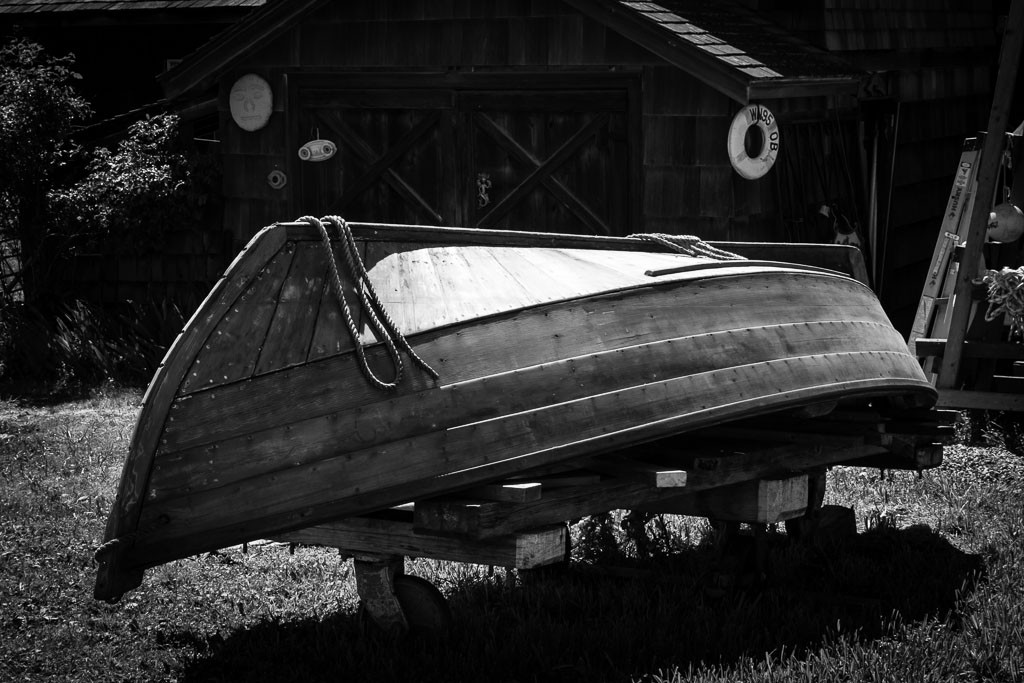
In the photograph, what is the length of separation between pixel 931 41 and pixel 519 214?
488cm

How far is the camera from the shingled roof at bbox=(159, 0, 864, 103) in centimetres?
907

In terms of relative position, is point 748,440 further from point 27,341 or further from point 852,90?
point 27,341

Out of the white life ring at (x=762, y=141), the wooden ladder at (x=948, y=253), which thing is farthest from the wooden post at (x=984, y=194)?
the white life ring at (x=762, y=141)

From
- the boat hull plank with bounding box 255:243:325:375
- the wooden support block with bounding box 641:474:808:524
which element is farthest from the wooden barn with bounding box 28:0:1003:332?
the boat hull plank with bounding box 255:243:325:375

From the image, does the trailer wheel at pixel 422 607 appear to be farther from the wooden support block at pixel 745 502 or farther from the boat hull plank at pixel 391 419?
the wooden support block at pixel 745 502

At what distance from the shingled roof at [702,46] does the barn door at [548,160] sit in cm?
70

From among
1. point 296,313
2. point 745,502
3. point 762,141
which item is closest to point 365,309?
point 296,313

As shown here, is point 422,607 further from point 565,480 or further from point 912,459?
point 912,459

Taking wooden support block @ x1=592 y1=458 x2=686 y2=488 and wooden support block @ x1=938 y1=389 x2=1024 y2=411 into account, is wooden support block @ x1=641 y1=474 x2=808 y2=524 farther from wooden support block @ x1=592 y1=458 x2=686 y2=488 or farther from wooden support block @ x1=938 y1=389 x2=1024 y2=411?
wooden support block @ x1=938 y1=389 x2=1024 y2=411

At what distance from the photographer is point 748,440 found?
19.1 ft

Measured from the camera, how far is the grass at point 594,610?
191 inches

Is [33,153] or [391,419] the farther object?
[33,153]

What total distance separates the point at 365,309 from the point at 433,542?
91cm

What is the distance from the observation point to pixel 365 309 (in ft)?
15.6
